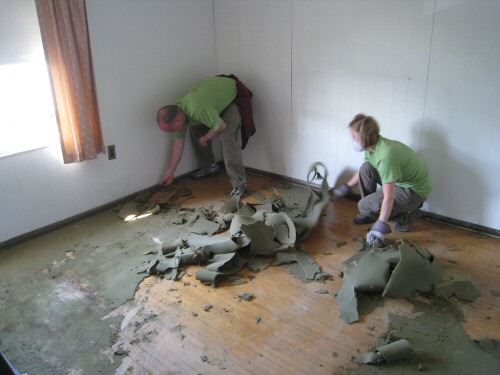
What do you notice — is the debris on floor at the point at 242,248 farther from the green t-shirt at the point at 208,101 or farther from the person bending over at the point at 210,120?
the green t-shirt at the point at 208,101

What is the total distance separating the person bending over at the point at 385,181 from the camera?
2.62 metres

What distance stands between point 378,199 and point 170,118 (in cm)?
171

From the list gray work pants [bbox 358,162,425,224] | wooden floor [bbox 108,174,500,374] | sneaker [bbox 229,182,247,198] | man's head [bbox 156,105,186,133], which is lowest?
wooden floor [bbox 108,174,500,374]

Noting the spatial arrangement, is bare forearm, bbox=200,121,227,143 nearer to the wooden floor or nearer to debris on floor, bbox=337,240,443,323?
the wooden floor

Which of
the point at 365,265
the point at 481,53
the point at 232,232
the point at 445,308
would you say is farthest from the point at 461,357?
the point at 481,53

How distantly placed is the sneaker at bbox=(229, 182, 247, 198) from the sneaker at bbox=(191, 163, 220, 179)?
0.51 m

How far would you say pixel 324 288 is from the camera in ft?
8.05

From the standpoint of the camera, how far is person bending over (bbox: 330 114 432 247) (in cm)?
262

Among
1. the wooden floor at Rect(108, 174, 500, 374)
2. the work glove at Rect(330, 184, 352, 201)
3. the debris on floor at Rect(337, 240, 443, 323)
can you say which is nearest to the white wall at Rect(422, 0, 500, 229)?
the wooden floor at Rect(108, 174, 500, 374)

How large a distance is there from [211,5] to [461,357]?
11.4 ft

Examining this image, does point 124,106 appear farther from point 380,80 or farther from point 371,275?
point 371,275

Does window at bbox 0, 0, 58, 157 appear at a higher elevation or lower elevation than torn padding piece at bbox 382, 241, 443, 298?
higher

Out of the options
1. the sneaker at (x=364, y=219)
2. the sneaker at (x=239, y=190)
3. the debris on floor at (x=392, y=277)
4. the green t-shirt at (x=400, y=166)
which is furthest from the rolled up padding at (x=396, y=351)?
the sneaker at (x=239, y=190)

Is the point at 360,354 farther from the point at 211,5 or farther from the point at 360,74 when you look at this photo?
the point at 211,5
